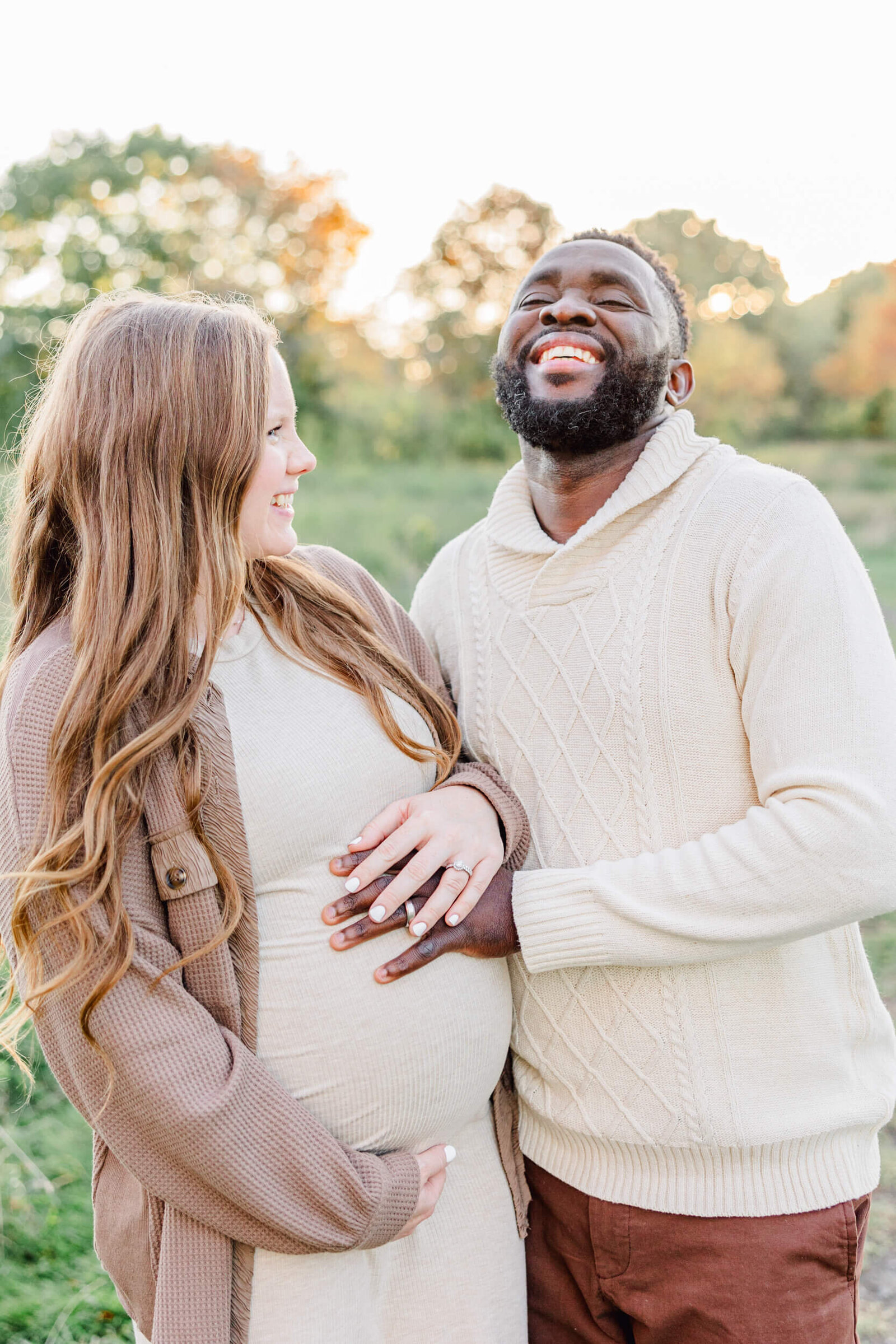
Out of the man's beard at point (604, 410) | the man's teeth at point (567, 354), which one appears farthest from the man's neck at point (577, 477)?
the man's teeth at point (567, 354)

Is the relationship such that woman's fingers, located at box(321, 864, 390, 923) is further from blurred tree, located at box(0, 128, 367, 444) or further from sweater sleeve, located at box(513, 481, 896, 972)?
blurred tree, located at box(0, 128, 367, 444)

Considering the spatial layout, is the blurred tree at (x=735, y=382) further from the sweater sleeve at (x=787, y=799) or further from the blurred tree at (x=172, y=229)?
the sweater sleeve at (x=787, y=799)

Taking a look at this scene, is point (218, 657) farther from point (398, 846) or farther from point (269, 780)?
point (398, 846)

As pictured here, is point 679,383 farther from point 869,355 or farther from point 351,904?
point 869,355

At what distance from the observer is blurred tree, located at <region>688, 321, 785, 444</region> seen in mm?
12328

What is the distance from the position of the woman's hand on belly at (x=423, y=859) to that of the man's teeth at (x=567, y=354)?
78cm

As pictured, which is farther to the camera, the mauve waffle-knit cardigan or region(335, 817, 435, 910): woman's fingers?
region(335, 817, 435, 910): woman's fingers

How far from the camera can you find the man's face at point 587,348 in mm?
1829

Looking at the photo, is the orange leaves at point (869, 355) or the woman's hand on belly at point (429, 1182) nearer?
the woman's hand on belly at point (429, 1182)

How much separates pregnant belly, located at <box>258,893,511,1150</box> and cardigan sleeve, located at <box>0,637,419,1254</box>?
7cm

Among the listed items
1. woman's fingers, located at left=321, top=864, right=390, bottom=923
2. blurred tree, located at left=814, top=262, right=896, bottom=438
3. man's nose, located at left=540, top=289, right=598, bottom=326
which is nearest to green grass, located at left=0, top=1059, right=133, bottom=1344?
woman's fingers, located at left=321, top=864, right=390, bottom=923

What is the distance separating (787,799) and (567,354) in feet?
2.81

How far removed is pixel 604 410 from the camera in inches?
71.6

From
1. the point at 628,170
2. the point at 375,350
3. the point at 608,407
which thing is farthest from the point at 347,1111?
the point at 375,350
